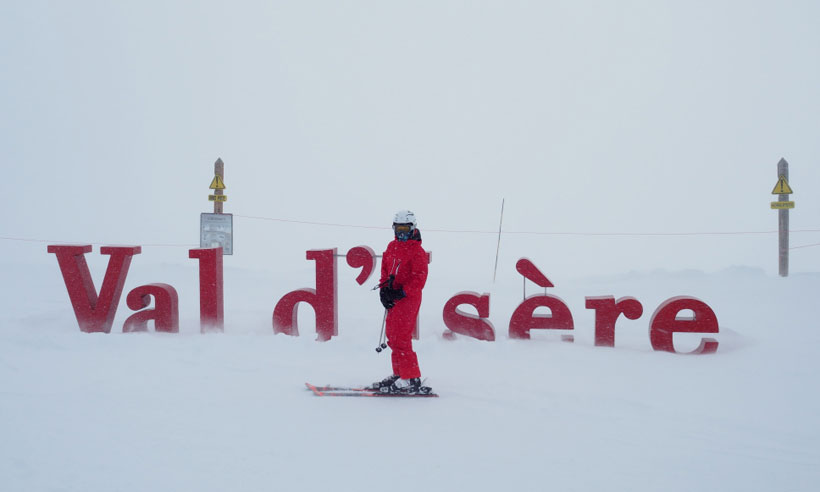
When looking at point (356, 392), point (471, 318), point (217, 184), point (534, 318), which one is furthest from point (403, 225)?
point (217, 184)

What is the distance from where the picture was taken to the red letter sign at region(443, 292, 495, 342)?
7.69m

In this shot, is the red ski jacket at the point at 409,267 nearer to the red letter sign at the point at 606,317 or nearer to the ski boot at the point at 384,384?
the ski boot at the point at 384,384

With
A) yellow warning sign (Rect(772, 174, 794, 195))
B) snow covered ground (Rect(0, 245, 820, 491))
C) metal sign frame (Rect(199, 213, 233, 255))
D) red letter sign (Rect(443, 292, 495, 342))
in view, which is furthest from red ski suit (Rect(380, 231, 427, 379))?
yellow warning sign (Rect(772, 174, 794, 195))

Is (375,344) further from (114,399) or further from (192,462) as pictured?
(192,462)

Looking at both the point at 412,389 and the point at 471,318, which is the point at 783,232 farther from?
the point at 412,389

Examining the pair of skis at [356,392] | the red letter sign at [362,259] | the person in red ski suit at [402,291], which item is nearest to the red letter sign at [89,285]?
the red letter sign at [362,259]

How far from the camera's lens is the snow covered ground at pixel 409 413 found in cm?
376

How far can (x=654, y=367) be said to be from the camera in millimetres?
6582

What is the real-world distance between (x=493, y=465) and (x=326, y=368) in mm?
3011

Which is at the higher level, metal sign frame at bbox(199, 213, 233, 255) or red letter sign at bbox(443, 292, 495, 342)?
metal sign frame at bbox(199, 213, 233, 255)

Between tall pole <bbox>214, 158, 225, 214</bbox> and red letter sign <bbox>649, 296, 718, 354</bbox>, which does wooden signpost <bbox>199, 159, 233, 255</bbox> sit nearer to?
tall pole <bbox>214, 158, 225, 214</bbox>

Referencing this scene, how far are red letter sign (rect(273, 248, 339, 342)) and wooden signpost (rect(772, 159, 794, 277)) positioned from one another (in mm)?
9434

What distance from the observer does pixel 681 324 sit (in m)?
7.20

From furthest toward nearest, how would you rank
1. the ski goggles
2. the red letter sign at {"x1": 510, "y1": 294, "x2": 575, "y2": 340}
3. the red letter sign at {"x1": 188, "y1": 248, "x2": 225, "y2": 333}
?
the red letter sign at {"x1": 188, "y1": 248, "x2": 225, "y2": 333}
the red letter sign at {"x1": 510, "y1": 294, "x2": 575, "y2": 340}
the ski goggles
